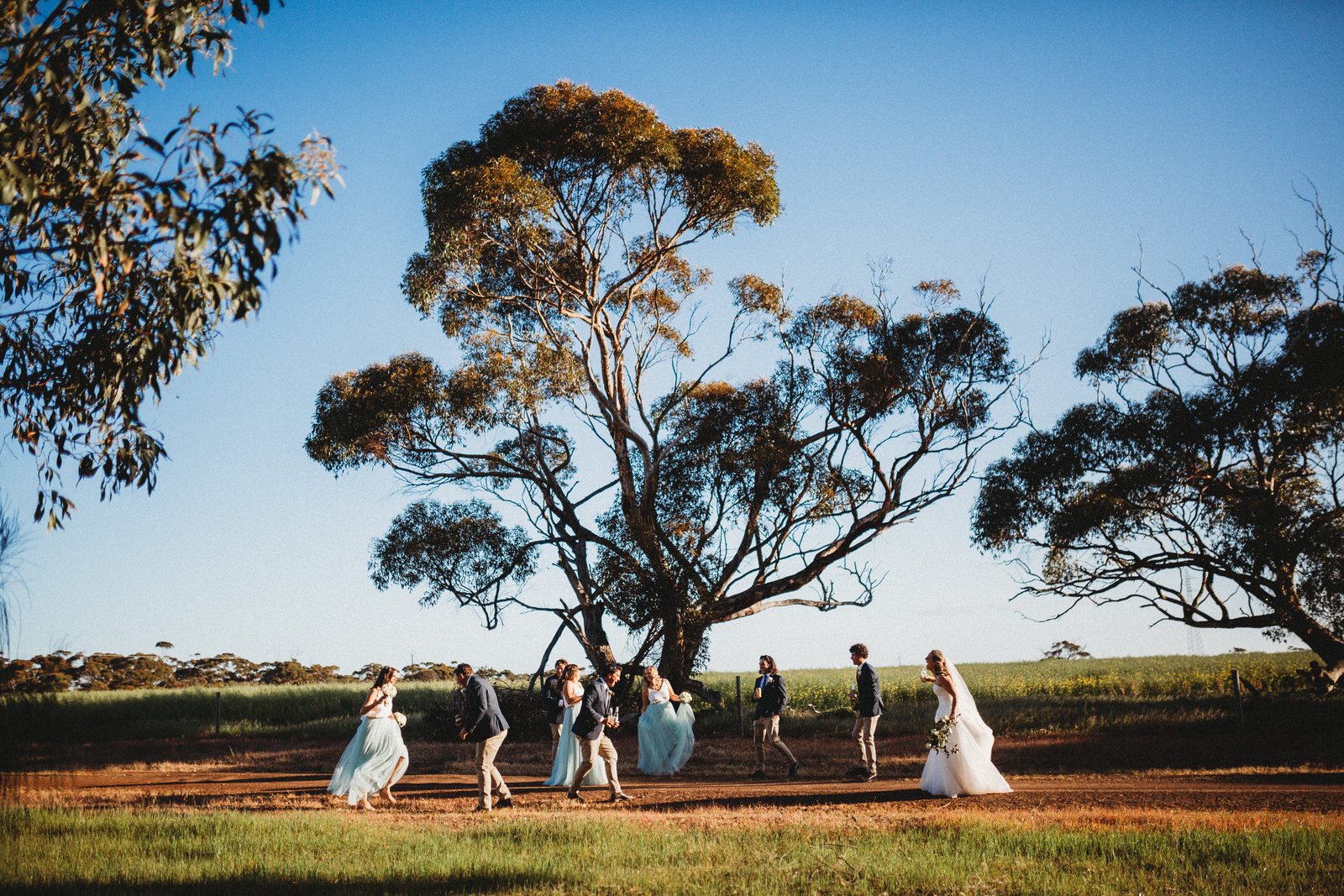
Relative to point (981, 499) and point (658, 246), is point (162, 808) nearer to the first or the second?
point (658, 246)

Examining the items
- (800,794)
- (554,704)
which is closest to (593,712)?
(800,794)

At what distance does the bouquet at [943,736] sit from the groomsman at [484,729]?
5.83 meters

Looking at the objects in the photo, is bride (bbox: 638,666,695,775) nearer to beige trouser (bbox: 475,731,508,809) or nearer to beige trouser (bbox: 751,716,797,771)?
beige trouser (bbox: 751,716,797,771)

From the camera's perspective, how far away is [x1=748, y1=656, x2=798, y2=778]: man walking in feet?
52.2

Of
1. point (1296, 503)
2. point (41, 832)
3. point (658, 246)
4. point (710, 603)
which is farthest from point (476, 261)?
point (1296, 503)

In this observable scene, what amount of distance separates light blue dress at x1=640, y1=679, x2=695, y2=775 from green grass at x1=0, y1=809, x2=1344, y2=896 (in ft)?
22.1

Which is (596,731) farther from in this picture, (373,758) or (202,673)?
(202,673)

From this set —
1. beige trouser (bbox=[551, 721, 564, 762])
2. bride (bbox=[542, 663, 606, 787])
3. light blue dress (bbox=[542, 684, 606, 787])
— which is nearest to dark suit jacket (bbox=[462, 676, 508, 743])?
bride (bbox=[542, 663, 606, 787])

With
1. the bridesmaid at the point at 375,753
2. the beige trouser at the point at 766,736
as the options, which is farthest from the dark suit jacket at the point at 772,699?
the bridesmaid at the point at 375,753

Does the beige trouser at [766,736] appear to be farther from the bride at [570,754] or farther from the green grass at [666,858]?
the green grass at [666,858]

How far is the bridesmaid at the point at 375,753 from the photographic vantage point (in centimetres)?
1362

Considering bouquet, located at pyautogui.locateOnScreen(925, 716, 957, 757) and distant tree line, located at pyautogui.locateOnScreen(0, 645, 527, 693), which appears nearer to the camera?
bouquet, located at pyautogui.locateOnScreen(925, 716, 957, 757)

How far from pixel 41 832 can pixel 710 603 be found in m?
15.1

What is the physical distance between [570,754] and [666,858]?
276 inches
